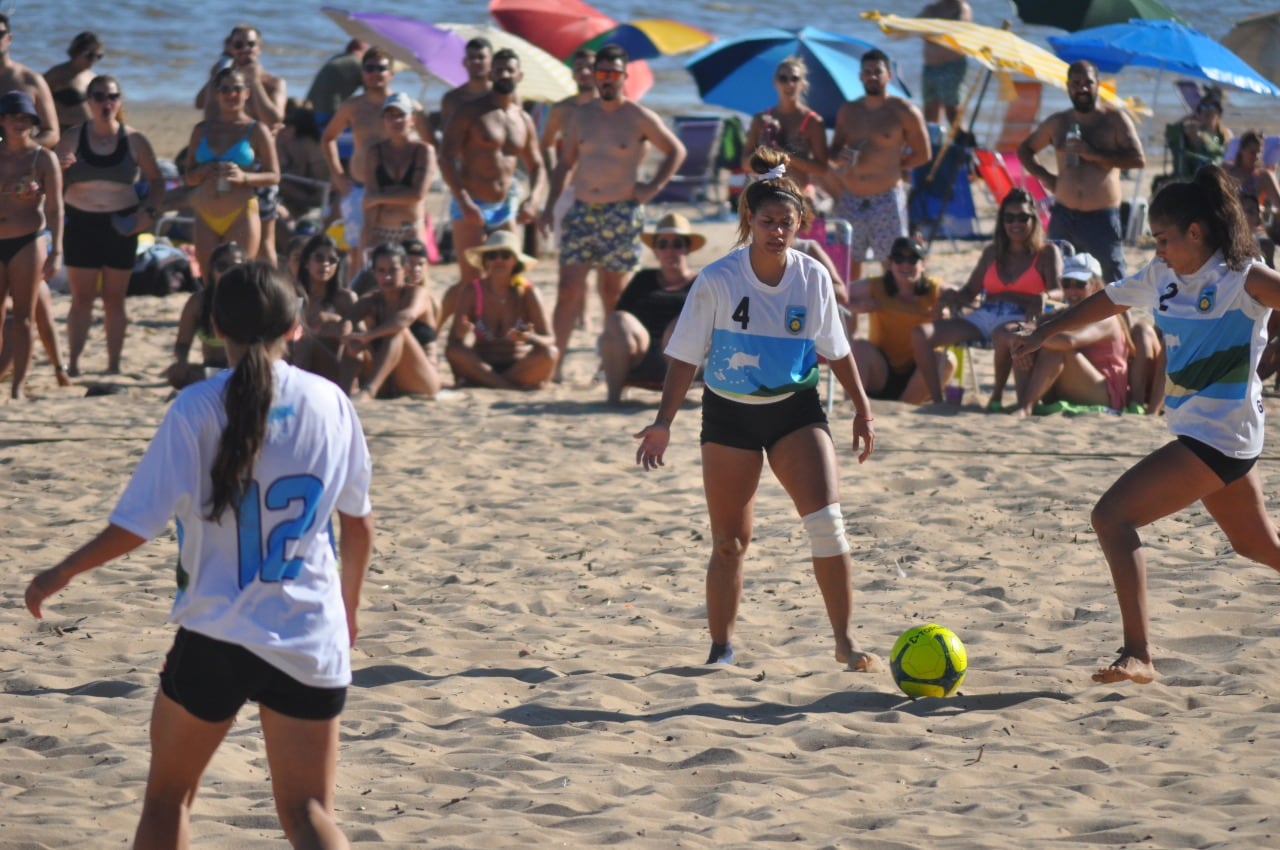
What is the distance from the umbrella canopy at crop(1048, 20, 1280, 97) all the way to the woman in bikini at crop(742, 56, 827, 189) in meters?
3.26

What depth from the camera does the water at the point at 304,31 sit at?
2756cm

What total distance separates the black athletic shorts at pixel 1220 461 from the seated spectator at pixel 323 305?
5644 mm

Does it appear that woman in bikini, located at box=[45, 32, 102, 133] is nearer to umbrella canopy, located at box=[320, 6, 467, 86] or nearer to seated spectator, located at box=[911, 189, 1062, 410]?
umbrella canopy, located at box=[320, 6, 467, 86]

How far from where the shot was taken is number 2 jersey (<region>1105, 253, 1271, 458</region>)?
463 centimetres

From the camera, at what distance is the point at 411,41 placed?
14.1 m

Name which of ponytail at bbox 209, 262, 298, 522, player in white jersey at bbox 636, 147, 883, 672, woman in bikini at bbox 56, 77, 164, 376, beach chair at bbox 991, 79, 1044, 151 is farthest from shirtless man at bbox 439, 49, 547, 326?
beach chair at bbox 991, 79, 1044, 151

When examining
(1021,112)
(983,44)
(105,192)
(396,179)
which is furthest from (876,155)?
(1021,112)

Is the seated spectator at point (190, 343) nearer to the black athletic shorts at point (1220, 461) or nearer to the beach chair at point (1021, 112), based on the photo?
the black athletic shorts at point (1220, 461)

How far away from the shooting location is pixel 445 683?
514cm

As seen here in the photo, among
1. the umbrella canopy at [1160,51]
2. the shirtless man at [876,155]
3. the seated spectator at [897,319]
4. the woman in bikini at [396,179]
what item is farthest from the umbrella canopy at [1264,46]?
the woman in bikini at [396,179]

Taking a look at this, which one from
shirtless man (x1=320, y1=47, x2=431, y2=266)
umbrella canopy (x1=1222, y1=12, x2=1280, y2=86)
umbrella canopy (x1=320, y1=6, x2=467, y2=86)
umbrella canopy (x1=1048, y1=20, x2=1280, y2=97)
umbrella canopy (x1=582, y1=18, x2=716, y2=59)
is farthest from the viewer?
umbrella canopy (x1=1222, y1=12, x2=1280, y2=86)

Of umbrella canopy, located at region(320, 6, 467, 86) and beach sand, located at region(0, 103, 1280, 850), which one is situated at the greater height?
umbrella canopy, located at region(320, 6, 467, 86)

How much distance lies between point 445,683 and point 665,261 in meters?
4.73

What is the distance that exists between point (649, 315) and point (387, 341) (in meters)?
1.47
